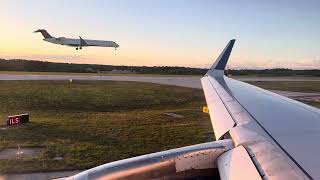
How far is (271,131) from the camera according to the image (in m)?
4.70

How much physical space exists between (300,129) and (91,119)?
17.9 metres

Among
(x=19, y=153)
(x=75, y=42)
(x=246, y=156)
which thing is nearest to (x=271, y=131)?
(x=246, y=156)

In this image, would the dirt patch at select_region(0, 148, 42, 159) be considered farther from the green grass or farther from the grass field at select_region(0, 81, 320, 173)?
the green grass

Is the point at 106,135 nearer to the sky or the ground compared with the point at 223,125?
nearer to the ground

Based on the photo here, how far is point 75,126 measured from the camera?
19.2 meters

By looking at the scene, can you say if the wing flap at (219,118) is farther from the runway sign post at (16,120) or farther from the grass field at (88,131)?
the runway sign post at (16,120)

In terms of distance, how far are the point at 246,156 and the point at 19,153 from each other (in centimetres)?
1185

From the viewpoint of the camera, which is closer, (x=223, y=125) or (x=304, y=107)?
(x=223, y=125)

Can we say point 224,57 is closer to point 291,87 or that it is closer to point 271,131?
point 271,131

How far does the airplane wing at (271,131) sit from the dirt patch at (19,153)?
7.94 m

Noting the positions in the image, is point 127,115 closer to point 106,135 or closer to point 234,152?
point 106,135

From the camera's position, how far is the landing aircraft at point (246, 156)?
3.38 meters

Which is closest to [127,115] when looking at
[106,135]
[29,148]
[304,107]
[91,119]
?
[91,119]

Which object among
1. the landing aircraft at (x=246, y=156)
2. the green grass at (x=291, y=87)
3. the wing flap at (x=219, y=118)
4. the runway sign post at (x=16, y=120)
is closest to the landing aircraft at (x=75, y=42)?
the green grass at (x=291, y=87)
